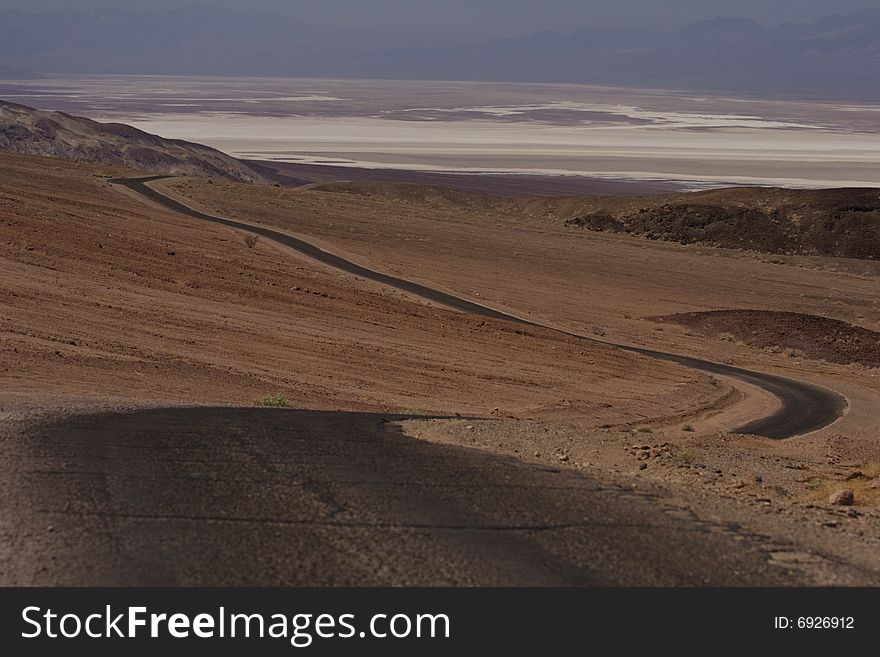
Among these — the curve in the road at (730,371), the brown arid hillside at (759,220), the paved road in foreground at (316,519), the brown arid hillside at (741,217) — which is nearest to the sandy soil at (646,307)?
the curve in the road at (730,371)

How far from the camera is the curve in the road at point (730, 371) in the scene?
23641 millimetres

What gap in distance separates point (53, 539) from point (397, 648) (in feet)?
9.53

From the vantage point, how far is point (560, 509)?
31.0 feet

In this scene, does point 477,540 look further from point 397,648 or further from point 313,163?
point 313,163

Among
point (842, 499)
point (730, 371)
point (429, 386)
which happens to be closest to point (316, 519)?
point (842, 499)

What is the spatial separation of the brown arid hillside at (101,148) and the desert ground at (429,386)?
40127 mm

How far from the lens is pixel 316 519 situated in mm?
8797

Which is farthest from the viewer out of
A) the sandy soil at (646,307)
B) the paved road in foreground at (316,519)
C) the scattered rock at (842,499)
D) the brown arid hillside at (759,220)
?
the brown arid hillside at (759,220)

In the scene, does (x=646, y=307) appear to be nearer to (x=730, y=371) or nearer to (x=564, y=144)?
(x=730, y=371)

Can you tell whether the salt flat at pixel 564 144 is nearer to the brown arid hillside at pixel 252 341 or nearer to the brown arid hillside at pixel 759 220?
the brown arid hillside at pixel 759 220

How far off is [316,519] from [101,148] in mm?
96619

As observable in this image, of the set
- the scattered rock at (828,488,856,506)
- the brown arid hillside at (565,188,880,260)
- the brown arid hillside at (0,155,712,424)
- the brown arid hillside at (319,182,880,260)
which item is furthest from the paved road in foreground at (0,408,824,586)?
the brown arid hillside at (565,188,880,260)

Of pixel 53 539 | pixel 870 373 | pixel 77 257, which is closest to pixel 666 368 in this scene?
pixel 870 373

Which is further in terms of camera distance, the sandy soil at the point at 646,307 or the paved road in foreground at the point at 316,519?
the sandy soil at the point at 646,307
